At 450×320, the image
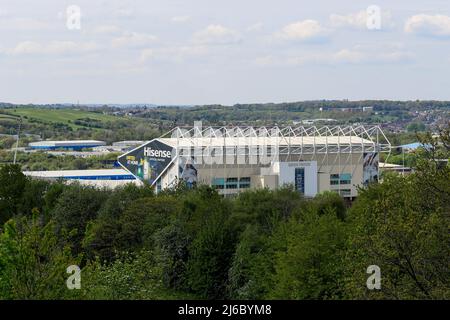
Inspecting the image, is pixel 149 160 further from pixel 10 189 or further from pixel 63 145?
pixel 63 145

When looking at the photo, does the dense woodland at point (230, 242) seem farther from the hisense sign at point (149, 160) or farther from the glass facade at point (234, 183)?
the hisense sign at point (149, 160)

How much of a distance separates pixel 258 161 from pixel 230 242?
32.9m

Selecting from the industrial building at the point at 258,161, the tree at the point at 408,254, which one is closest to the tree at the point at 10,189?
the industrial building at the point at 258,161

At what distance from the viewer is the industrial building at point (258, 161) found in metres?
63.0

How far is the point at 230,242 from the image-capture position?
31.7m

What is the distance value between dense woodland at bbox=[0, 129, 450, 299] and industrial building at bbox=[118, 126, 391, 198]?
1606 centimetres

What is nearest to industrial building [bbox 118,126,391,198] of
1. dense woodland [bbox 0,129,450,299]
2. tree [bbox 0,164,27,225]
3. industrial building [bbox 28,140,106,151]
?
tree [bbox 0,164,27,225]

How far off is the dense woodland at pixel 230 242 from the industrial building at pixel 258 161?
16062 millimetres

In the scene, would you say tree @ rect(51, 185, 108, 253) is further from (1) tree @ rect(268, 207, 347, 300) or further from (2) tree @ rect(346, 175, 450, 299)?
(2) tree @ rect(346, 175, 450, 299)

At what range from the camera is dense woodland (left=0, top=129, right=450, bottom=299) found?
54.2 feet

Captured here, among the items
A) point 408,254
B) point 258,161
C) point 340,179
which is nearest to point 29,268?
point 408,254

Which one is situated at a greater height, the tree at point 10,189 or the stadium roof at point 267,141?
the stadium roof at point 267,141
